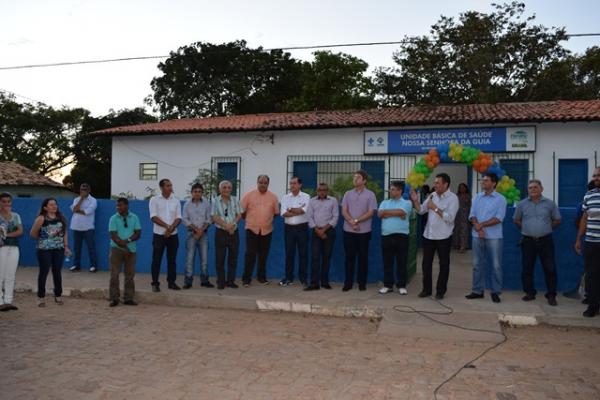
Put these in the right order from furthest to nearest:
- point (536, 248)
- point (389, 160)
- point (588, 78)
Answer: point (588, 78) → point (389, 160) → point (536, 248)

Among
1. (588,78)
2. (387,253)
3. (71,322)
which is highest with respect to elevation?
(588,78)

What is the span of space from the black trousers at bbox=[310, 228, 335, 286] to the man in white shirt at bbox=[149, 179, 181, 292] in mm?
2061

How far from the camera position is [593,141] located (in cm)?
1444

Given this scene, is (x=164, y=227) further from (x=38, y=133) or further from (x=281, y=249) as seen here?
(x=38, y=133)

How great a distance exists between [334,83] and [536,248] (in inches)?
927

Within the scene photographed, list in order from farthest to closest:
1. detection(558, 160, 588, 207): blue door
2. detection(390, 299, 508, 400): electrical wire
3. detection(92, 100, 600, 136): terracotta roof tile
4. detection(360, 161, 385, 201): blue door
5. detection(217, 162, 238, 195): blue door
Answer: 1. detection(217, 162, 238, 195): blue door
2. detection(360, 161, 385, 201): blue door
3. detection(92, 100, 600, 136): terracotta roof tile
4. detection(558, 160, 588, 207): blue door
5. detection(390, 299, 508, 400): electrical wire

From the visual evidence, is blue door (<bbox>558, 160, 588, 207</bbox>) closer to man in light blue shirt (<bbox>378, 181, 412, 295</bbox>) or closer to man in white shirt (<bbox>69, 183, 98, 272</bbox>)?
man in light blue shirt (<bbox>378, 181, 412, 295</bbox>)

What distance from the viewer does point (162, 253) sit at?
26.0 ft

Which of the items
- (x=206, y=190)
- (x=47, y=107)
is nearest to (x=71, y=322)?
(x=206, y=190)

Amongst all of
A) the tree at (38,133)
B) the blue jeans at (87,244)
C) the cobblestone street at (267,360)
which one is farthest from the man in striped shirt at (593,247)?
the tree at (38,133)

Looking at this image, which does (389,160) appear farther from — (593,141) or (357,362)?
(357,362)

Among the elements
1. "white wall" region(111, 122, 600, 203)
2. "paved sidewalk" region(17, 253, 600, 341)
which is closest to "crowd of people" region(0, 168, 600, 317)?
"paved sidewalk" region(17, 253, 600, 341)

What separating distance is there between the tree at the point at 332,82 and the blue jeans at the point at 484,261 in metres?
22.1

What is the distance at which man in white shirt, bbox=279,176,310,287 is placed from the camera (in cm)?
806
